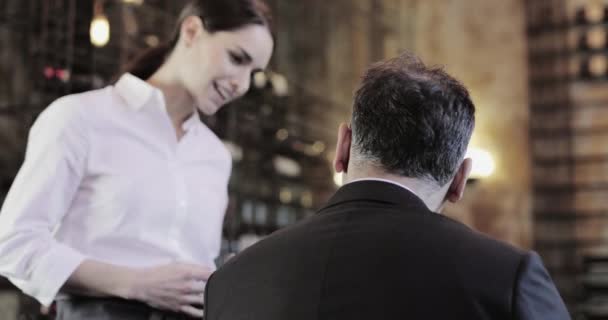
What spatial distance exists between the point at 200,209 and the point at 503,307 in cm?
67

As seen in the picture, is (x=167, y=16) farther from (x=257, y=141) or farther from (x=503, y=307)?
(x=503, y=307)

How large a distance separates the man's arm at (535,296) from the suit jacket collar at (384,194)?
0.16 m

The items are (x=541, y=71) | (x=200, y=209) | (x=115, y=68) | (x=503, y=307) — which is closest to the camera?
(x=503, y=307)

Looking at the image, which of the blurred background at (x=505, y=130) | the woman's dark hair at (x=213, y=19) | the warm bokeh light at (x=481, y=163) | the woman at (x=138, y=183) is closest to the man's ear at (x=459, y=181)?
the woman at (x=138, y=183)

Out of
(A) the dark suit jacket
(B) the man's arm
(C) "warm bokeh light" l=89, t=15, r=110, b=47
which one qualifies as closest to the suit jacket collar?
(A) the dark suit jacket

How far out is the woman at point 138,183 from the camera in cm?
114

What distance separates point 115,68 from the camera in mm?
4934

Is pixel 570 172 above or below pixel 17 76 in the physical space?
below

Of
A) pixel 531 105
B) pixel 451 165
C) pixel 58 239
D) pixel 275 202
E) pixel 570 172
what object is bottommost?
pixel 275 202

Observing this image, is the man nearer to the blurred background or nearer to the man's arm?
the man's arm

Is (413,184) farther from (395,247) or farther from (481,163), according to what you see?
(481,163)

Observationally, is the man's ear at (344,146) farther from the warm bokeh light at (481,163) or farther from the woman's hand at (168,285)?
the warm bokeh light at (481,163)

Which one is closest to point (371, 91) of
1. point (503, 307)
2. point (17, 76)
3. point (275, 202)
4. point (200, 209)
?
point (503, 307)

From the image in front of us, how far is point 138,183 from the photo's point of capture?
1.24 m
